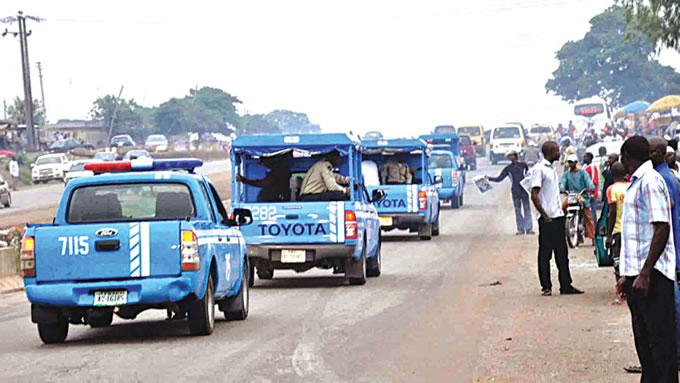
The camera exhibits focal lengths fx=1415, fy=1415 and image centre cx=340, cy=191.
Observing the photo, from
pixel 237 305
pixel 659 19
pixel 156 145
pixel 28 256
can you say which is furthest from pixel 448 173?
pixel 156 145

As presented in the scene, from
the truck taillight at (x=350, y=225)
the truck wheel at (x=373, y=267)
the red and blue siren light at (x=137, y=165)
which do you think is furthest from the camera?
the truck wheel at (x=373, y=267)

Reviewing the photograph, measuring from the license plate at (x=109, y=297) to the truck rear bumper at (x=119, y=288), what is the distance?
39 mm

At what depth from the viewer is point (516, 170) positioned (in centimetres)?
3338

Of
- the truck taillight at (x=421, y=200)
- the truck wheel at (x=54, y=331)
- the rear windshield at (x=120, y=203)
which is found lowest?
the truck taillight at (x=421, y=200)

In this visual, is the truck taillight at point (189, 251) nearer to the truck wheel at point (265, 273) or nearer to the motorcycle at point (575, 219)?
the truck wheel at point (265, 273)

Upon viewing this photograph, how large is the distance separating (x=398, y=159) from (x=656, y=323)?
23235mm

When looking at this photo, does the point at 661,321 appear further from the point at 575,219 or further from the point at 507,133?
the point at 507,133

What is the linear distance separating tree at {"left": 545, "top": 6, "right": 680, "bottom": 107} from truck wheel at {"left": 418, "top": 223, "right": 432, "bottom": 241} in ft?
374

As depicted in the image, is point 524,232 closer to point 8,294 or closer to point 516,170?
point 516,170

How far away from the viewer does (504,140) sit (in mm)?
78562

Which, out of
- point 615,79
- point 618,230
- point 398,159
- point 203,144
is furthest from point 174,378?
point 615,79

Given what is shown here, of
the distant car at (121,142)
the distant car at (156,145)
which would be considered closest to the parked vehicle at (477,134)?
the distant car at (156,145)

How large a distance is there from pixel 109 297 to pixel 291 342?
1.80 meters

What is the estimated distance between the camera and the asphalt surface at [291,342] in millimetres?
11539
